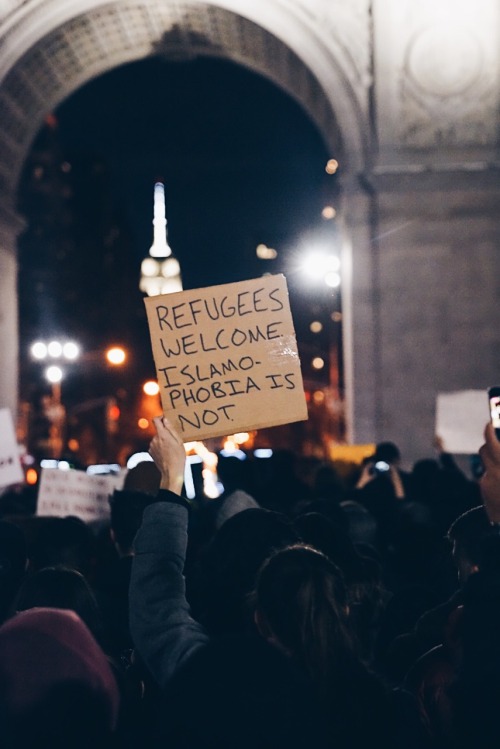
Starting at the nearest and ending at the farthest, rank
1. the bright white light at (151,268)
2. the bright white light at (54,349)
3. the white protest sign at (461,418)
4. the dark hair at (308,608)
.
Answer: the dark hair at (308,608) → the white protest sign at (461,418) → the bright white light at (151,268) → the bright white light at (54,349)

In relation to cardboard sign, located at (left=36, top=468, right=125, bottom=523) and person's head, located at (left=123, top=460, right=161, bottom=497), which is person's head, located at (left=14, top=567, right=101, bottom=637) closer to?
person's head, located at (left=123, top=460, right=161, bottom=497)

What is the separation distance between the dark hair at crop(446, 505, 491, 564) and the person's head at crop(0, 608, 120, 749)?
243cm

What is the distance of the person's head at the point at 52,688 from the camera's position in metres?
2.32

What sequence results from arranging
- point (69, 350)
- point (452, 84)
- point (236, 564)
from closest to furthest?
point (236, 564)
point (452, 84)
point (69, 350)

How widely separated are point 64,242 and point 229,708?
231 feet

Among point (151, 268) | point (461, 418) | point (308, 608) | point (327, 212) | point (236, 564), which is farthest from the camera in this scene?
point (327, 212)

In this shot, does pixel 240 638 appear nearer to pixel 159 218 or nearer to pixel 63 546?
pixel 63 546

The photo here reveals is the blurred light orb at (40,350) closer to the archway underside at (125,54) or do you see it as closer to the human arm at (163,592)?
the archway underside at (125,54)

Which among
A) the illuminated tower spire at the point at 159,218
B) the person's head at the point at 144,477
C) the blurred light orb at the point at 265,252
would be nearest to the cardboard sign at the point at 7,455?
the person's head at the point at 144,477

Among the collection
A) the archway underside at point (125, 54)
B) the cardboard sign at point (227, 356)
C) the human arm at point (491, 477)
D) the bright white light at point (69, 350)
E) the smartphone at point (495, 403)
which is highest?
the archway underside at point (125, 54)

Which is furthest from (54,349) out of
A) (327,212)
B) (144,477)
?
(327,212)

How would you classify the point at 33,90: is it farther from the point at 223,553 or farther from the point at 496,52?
the point at 223,553

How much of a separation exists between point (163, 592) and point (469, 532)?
1.77 m

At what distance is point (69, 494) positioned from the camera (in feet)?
25.2
